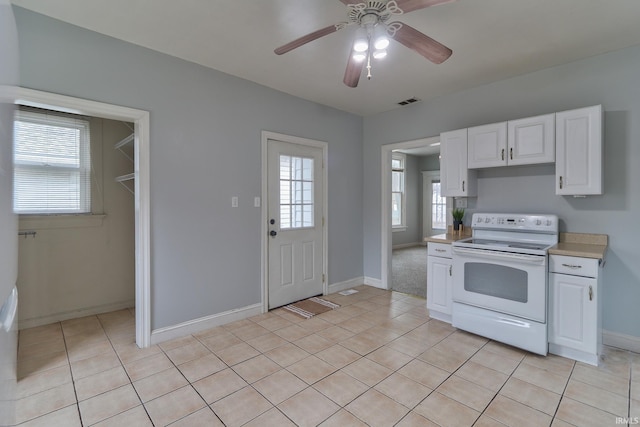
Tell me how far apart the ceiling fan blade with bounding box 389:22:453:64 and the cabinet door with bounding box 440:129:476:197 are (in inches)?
60.1

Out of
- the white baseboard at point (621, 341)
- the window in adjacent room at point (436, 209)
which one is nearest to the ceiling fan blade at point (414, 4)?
the white baseboard at point (621, 341)

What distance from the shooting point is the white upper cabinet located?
2.70 metres

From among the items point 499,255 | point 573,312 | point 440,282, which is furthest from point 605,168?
point 440,282

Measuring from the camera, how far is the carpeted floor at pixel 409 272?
439 centimetres

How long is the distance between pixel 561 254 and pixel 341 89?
270cm

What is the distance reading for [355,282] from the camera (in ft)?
14.9

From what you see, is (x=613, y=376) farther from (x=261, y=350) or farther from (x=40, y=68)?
(x=40, y=68)

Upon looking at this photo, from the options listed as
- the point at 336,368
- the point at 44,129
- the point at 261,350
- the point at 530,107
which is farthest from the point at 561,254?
the point at 44,129

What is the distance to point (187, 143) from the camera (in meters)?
2.86

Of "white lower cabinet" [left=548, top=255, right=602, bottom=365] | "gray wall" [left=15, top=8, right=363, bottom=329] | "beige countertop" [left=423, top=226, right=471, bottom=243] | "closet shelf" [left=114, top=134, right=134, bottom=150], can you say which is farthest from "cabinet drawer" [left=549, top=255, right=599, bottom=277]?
"closet shelf" [left=114, top=134, right=134, bottom=150]

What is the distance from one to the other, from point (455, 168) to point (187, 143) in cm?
283

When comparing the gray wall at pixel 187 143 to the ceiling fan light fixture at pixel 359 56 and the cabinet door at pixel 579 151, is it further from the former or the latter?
the cabinet door at pixel 579 151

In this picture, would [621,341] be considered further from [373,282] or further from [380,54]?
[380,54]

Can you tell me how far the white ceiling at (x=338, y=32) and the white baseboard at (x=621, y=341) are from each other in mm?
2505
